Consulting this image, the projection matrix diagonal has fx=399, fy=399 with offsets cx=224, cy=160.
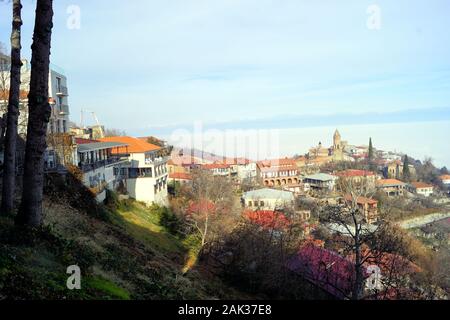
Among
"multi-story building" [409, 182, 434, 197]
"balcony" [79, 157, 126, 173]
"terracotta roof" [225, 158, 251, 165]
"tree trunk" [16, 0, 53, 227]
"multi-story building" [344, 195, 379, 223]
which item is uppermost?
"tree trunk" [16, 0, 53, 227]

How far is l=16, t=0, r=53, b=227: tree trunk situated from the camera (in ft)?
26.3

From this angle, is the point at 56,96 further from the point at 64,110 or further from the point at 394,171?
the point at 394,171

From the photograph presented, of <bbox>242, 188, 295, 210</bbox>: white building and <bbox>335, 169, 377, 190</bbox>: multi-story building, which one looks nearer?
<bbox>335, 169, 377, 190</bbox>: multi-story building

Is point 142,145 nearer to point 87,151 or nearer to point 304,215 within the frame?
point 87,151

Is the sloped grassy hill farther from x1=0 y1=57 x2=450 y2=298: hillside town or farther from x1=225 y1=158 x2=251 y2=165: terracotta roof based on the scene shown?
x1=225 y1=158 x2=251 y2=165: terracotta roof

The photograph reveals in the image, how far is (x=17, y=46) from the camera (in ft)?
36.7

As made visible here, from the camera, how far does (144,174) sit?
37.8 metres

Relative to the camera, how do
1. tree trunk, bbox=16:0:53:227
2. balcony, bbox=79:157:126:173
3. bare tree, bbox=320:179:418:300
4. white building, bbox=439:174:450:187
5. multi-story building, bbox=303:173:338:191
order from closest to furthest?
1. tree trunk, bbox=16:0:53:227
2. bare tree, bbox=320:179:418:300
3. balcony, bbox=79:157:126:173
4. multi-story building, bbox=303:173:338:191
5. white building, bbox=439:174:450:187

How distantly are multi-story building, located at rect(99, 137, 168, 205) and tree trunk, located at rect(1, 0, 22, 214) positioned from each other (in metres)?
25.6

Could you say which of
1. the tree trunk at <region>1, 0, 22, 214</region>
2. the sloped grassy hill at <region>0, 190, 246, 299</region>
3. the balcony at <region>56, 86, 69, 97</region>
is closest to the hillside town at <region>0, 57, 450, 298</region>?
the balcony at <region>56, 86, 69, 97</region>

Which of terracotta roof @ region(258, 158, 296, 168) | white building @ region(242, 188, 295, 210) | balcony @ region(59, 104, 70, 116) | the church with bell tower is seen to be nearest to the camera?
balcony @ region(59, 104, 70, 116)

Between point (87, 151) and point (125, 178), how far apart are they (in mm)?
8899

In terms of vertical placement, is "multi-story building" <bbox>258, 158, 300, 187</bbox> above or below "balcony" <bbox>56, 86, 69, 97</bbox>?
below
